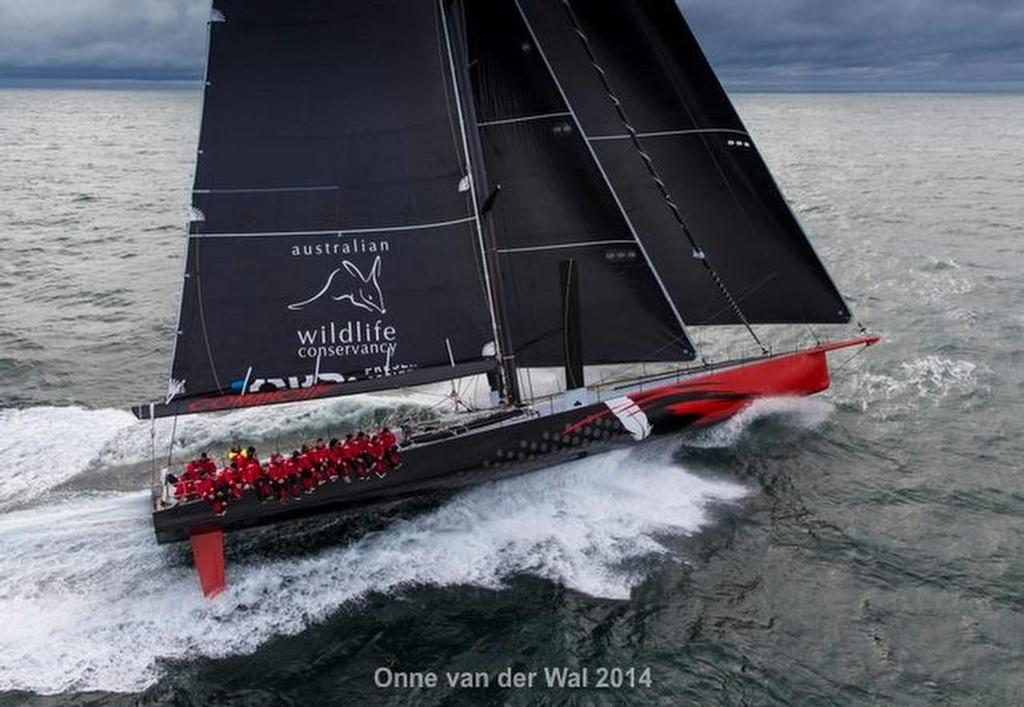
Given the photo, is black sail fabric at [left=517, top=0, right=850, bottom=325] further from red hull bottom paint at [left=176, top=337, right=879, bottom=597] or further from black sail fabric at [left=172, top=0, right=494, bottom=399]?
black sail fabric at [left=172, top=0, right=494, bottom=399]

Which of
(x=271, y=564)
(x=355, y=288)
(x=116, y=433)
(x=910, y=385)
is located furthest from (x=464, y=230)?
(x=910, y=385)

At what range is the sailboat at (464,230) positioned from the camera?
1681 centimetres

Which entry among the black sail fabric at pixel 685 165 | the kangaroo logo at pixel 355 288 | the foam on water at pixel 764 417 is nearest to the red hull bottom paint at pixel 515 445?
the foam on water at pixel 764 417

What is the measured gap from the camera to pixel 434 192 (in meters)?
17.9

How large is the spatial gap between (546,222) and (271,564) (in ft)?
31.7

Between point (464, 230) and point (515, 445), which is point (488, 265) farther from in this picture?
point (515, 445)

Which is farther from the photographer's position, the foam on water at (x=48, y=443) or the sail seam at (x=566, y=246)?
the sail seam at (x=566, y=246)

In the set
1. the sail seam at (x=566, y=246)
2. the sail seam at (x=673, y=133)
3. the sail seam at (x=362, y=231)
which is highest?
the sail seam at (x=673, y=133)

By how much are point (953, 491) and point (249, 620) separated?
51.5 ft

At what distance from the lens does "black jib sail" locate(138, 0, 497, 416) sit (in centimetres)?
1666

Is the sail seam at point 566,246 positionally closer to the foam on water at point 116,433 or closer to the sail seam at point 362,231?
the sail seam at point 362,231

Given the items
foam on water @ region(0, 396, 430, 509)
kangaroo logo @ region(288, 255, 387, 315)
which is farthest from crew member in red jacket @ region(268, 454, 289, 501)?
foam on water @ region(0, 396, 430, 509)

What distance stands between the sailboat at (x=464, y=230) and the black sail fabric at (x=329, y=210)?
0.14 ft

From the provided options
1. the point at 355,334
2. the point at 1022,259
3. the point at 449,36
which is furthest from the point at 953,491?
the point at 1022,259
